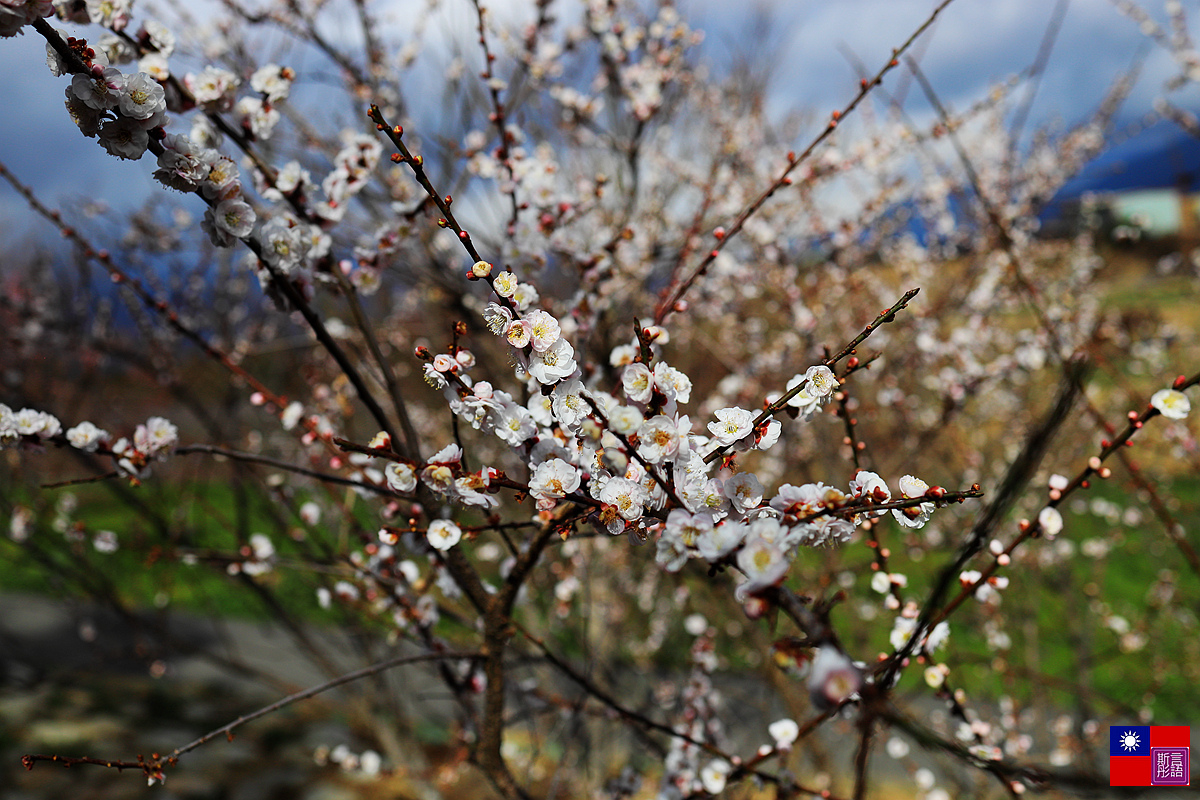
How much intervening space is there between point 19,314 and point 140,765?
13.2 feet

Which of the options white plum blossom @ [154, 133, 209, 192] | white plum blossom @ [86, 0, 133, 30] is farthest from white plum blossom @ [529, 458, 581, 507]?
white plum blossom @ [86, 0, 133, 30]

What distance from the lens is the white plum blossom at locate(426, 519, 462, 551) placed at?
46.4 inches

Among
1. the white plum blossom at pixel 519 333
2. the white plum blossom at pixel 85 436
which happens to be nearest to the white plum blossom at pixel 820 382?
the white plum blossom at pixel 519 333

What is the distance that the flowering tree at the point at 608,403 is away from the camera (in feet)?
3.47

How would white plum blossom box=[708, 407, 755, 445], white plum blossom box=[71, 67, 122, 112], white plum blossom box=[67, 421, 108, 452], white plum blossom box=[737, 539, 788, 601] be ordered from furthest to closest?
white plum blossom box=[67, 421, 108, 452] → white plum blossom box=[708, 407, 755, 445] → white plum blossom box=[71, 67, 122, 112] → white plum blossom box=[737, 539, 788, 601]

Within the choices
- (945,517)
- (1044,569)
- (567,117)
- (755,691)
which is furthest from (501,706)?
(755,691)

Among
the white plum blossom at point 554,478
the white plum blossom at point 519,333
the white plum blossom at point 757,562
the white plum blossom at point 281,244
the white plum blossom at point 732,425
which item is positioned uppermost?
the white plum blossom at point 281,244

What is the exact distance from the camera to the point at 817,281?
15.6 ft

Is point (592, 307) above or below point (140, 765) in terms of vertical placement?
above

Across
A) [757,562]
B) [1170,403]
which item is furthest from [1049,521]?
[757,562]

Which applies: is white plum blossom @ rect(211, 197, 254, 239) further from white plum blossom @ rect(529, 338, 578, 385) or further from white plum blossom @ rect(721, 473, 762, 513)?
white plum blossom @ rect(721, 473, 762, 513)

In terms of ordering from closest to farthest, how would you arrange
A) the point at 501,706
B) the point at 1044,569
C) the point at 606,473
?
the point at 606,473 → the point at 501,706 → the point at 1044,569

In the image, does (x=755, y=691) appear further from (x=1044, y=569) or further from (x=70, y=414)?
(x=70, y=414)

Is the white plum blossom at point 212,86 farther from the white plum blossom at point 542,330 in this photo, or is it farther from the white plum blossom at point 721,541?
the white plum blossom at point 721,541
